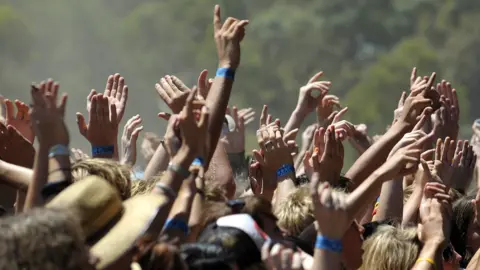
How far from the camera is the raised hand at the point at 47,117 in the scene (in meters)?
3.92

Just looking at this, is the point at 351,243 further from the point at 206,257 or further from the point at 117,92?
the point at 117,92

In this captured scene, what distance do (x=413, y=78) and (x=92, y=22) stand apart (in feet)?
66.6

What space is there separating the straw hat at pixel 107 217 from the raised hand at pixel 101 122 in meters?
1.35

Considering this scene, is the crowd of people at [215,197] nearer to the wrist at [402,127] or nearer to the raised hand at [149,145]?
the wrist at [402,127]

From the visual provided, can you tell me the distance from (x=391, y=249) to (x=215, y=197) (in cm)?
85

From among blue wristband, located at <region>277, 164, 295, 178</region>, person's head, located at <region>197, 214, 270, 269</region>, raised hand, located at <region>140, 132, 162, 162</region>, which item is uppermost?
person's head, located at <region>197, 214, 270, 269</region>

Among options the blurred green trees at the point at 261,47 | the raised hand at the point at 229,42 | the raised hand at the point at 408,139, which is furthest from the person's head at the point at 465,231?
the blurred green trees at the point at 261,47

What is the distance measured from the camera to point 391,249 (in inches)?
190

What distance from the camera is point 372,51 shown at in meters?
36.3

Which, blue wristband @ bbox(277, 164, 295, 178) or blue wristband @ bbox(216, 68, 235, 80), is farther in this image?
blue wristband @ bbox(277, 164, 295, 178)

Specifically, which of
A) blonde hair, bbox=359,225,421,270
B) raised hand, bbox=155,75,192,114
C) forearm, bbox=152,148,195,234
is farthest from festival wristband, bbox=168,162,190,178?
blonde hair, bbox=359,225,421,270

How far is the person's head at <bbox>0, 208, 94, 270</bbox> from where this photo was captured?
3.22 metres

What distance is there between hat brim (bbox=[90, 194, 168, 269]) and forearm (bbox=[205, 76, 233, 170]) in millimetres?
524

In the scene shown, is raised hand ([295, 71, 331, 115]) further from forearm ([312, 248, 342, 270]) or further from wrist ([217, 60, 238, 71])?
forearm ([312, 248, 342, 270])
